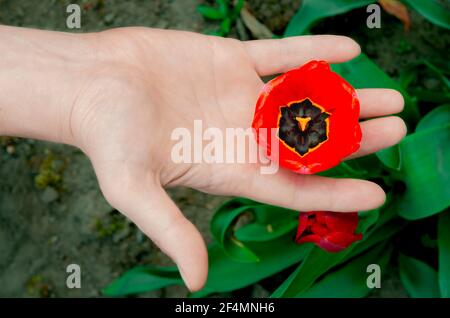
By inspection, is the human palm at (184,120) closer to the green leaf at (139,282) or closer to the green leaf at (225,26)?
the green leaf at (139,282)

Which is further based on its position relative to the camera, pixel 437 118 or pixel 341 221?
pixel 437 118

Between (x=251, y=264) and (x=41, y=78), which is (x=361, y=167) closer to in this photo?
(x=251, y=264)

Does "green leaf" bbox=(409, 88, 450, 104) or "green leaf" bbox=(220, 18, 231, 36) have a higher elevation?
"green leaf" bbox=(220, 18, 231, 36)

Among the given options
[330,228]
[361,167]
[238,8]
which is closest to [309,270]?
[330,228]

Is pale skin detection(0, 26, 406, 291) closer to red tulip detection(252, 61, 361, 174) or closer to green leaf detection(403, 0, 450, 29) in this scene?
red tulip detection(252, 61, 361, 174)

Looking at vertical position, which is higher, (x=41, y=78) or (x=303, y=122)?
(x=41, y=78)

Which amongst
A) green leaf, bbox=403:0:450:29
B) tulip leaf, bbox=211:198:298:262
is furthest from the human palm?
green leaf, bbox=403:0:450:29
